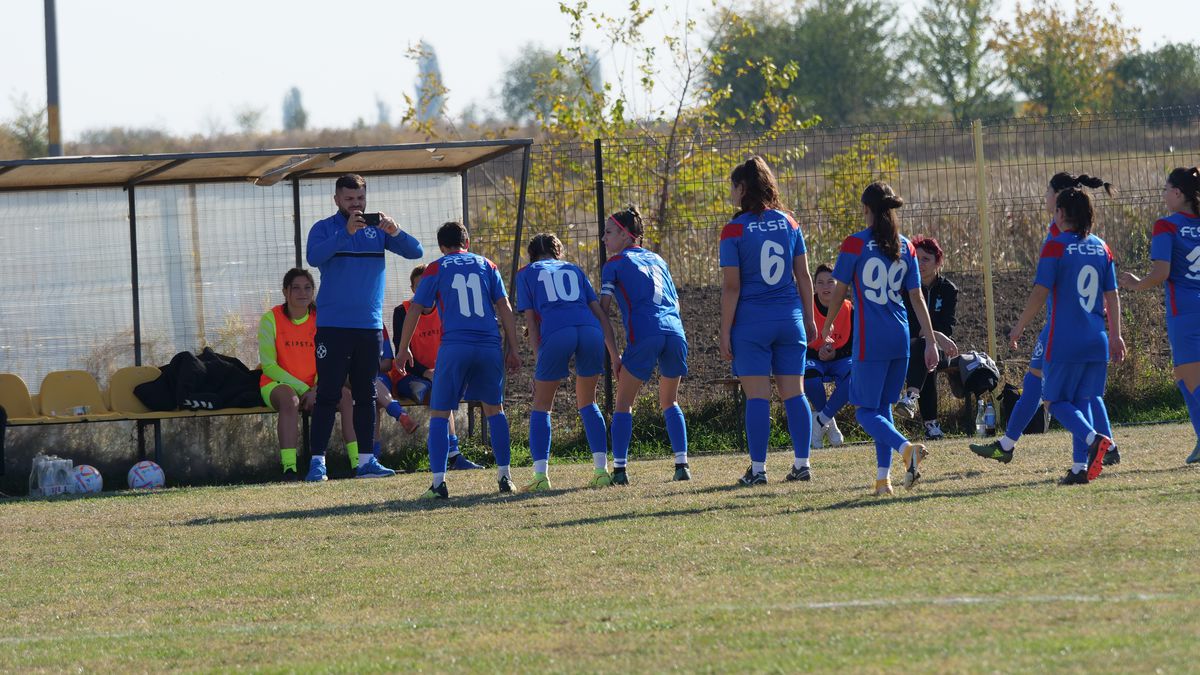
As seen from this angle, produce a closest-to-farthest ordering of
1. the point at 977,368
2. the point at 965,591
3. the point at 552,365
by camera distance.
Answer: the point at 965,591 < the point at 552,365 < the point at 977,368

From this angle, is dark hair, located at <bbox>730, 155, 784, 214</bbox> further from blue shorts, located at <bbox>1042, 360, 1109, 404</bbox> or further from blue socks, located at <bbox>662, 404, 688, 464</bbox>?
blue shorts, located at <bbox>1042, 360, 1109, 404</bbox>

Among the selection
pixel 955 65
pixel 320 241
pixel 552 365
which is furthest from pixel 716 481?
pixel 955 65

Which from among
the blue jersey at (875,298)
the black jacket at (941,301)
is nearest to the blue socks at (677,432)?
the blue jersey at (875,298)

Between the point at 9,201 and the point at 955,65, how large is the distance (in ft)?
140

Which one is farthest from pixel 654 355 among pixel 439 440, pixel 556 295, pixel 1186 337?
pixel 1186 337

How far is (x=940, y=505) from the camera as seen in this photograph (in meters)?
8.91

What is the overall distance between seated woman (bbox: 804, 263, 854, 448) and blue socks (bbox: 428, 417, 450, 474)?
153 inches

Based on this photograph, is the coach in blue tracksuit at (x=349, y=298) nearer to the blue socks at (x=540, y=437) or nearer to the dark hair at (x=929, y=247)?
the blue socks at (x=540, y=437)

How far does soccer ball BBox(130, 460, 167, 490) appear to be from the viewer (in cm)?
1320

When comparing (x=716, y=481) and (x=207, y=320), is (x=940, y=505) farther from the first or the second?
(x=207, y=320)

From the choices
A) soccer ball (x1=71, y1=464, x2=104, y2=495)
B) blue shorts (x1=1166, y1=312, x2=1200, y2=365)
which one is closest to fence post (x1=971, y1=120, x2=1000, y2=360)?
blue shorts (x1=1166, y1=312, x2=1200, y2=365)

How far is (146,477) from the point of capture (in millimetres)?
13219

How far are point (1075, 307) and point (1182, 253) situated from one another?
113 centimetres

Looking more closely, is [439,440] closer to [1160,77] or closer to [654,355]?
[654,355]
